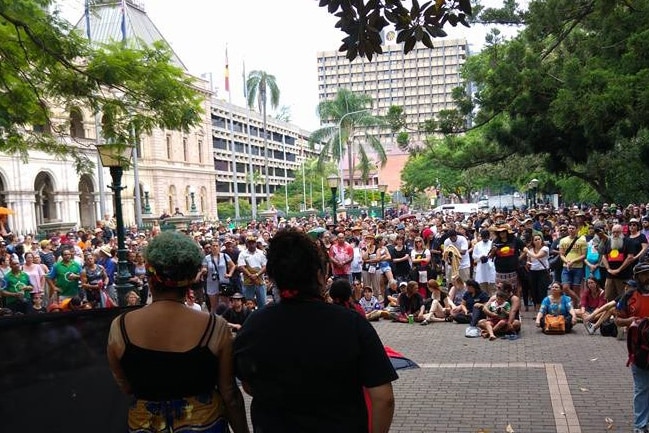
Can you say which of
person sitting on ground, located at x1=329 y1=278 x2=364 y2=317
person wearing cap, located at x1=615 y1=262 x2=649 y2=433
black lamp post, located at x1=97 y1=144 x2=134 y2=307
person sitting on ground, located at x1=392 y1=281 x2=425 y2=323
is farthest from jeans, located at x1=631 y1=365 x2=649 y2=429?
person sitting on ground, located at x1=392 y1=281 x2=425 y2=323

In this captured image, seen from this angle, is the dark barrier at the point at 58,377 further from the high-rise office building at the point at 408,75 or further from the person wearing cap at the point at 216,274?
the high-rise office building at the point at 408,75

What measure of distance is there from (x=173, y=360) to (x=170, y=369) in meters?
0.04

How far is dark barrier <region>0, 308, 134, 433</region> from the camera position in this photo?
3.87 metres

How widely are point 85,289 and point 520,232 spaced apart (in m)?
10.5

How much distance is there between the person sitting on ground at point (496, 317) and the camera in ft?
37.7

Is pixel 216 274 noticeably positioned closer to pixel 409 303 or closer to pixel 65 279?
pixel 65 279

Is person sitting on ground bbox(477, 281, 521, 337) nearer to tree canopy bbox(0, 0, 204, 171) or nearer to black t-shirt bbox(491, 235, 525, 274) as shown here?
black t-shirt bbox(491, 235, 525, 274)

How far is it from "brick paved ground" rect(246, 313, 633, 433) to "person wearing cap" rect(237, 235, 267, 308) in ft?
10.2

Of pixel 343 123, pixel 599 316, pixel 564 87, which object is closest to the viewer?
pixel 599 316

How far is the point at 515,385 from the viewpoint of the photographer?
825cm

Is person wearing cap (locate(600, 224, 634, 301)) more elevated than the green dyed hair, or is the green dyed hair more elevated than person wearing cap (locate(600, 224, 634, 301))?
the green dyed hair

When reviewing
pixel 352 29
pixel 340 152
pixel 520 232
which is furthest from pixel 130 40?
pixel 340 152

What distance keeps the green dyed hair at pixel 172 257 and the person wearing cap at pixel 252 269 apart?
10388mm

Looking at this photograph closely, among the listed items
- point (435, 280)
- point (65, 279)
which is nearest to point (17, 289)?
point (65, 279)
